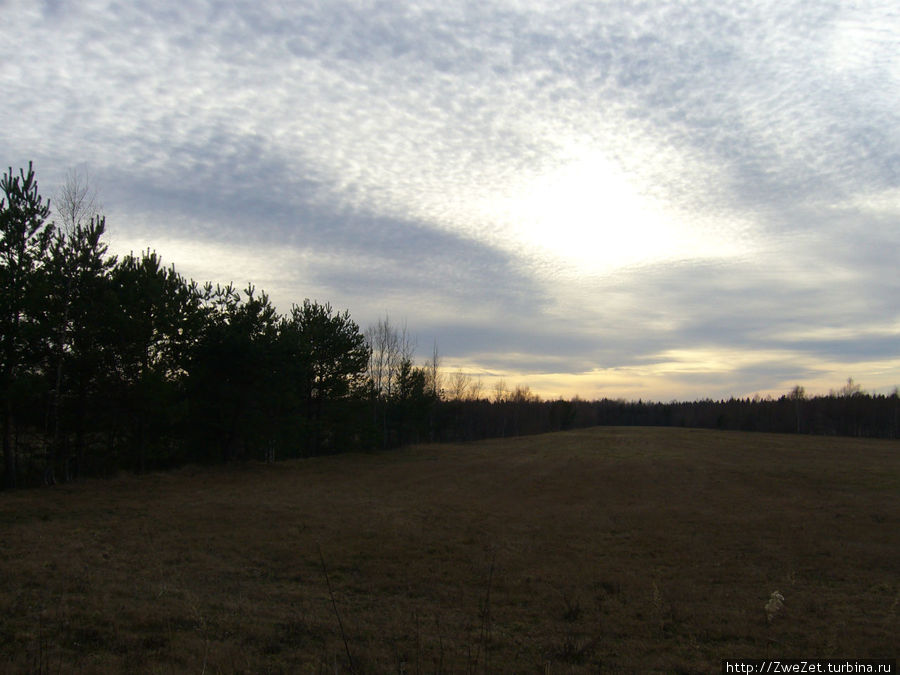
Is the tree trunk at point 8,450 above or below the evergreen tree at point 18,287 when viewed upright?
below

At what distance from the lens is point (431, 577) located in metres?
12.0

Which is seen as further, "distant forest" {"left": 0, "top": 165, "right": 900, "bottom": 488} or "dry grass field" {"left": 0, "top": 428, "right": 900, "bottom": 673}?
"distant forest" {"left": 0, "top": 165, "right": 900, "bottom": 488}

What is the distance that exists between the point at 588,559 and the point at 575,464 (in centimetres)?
2810

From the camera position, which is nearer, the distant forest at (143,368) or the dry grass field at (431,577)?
the dry grass field at (431,577)

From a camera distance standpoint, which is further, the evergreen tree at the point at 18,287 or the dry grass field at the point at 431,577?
the evergreen tree at the point at 18,287

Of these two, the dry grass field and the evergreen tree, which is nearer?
the dry grass field

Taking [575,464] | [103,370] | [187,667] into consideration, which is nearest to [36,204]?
[103,370]

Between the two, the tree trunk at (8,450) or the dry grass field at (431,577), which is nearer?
the dry grass field at (431,577)

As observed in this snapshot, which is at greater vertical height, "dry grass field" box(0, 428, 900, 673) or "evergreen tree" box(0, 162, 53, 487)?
"evergreen tree" box(0, 162, 53, 487)

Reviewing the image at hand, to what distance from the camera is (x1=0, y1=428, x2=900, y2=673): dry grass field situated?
6.79 m

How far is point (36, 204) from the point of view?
65.5 feet

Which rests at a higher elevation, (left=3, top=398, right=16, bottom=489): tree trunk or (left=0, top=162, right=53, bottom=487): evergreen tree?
(left=0, top=162, right=53, bottom=487): evergreen tree

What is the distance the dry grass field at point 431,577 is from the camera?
22.3 ft

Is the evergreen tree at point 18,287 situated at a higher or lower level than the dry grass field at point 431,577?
higher
